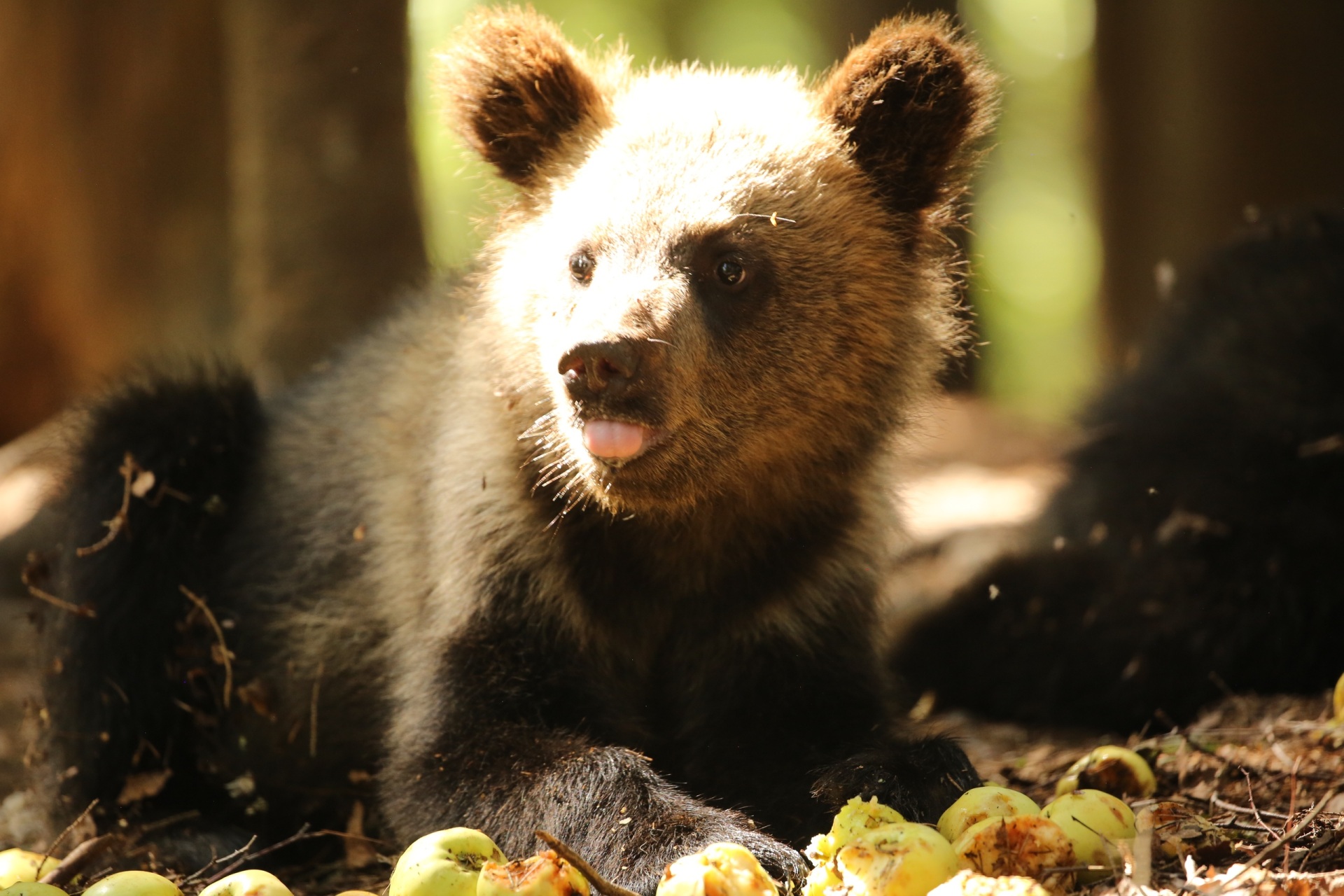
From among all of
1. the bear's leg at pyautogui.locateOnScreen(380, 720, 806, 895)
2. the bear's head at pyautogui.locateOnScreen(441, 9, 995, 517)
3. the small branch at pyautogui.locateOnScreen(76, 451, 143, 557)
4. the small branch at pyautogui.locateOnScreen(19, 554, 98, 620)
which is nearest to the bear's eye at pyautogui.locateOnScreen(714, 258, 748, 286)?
the bear's head at pyautogui.locateOnScreen(441, 9, 995, 517)

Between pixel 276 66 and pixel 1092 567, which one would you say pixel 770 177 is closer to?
pixel 1092 567

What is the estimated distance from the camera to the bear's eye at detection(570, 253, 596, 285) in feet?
13.4

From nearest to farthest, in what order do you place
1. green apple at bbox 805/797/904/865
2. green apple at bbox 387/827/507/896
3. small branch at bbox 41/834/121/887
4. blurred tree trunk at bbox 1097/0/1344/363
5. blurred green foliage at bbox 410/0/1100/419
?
green apple at bbox 387/827/507/896 → green apple at bbox 805/797/904/865 → small branch at bbox 41/834/121/887 → blurred tree trunk at bbox 1097/0/1344/363 → blurred green foliage at bbox 410/0/1100/419

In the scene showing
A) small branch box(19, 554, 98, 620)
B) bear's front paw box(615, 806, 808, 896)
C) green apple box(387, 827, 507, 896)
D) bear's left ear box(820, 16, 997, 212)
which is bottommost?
bear's front paw box(615, 806, 808, 896)

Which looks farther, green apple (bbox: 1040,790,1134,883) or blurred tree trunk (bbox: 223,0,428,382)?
blurred tree trunk (bbox: 223,0,428,382)

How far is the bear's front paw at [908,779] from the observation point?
359 cm

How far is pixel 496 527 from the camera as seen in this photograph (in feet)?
13.6

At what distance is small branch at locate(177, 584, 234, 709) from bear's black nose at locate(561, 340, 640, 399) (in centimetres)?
195

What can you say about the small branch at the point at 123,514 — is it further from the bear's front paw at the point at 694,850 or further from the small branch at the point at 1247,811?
the small branch at the point at 1247,811

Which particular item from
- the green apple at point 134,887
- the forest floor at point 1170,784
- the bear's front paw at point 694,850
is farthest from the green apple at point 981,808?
the green apple at point 134,887

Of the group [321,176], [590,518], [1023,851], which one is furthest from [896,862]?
[321,176]

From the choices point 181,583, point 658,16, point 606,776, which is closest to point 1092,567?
point 606,776

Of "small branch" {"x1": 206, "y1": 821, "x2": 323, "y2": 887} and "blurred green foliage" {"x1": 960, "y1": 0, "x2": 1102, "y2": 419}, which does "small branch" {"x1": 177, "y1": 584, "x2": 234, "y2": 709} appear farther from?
"blurred green foliage" {"x1": 960, "y1": 0, "x2": 1102, "y2": 419}

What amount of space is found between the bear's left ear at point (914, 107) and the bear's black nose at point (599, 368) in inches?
53.9
